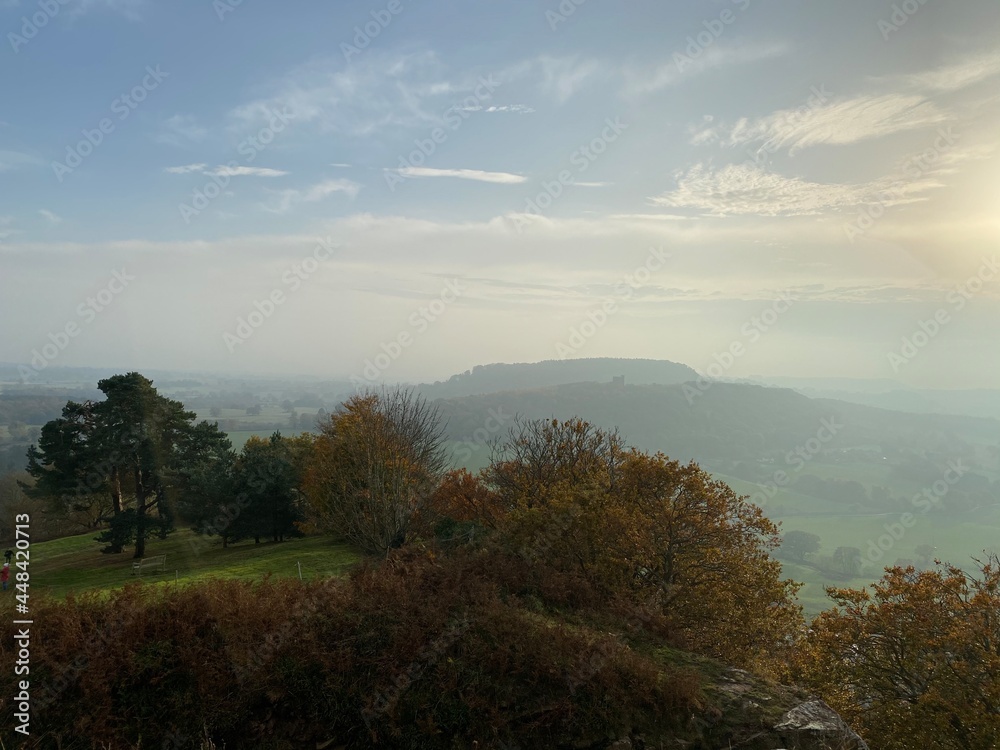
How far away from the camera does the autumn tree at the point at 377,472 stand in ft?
77.8

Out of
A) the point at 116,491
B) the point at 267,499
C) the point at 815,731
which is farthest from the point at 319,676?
the point at 116,491

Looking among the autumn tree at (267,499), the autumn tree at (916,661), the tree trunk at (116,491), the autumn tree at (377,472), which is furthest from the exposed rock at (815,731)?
the tree trunk at (116,491)

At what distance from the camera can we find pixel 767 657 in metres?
20.5

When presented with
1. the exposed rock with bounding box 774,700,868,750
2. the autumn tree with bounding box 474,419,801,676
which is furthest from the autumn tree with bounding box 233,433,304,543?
the exposed rock with bounding box 774,700,868,750

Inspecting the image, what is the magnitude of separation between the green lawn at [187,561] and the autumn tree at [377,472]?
2.36 meters

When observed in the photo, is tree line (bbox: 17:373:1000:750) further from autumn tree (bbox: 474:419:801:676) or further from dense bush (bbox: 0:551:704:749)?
dense bush (bbox: 0:551:704:749)

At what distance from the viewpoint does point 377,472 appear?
23.7 metres

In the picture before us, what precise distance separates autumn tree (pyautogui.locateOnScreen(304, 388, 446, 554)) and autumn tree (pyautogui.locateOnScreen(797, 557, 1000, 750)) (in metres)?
17.0

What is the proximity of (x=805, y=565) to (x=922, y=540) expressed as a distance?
156 ft

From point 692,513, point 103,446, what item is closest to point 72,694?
point 692,513

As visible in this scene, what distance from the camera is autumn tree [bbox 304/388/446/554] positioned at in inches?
933

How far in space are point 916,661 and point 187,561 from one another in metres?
40.5

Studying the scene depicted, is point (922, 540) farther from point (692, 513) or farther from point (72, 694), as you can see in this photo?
point (72, 694)

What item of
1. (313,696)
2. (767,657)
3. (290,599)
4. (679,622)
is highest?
(290,599)
